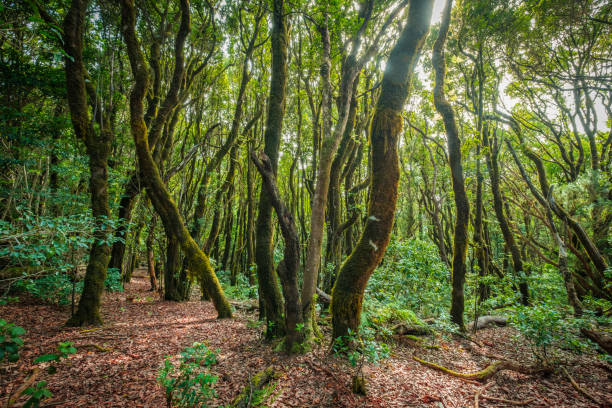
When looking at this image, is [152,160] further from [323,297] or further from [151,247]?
[323,297]

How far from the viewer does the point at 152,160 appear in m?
7.30

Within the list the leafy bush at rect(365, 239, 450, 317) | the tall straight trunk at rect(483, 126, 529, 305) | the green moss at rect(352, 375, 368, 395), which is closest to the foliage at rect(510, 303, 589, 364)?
the green moss at rect(352, 375, 368, 395)

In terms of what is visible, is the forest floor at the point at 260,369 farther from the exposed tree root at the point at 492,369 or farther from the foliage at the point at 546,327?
the foliage at the point at 546,327

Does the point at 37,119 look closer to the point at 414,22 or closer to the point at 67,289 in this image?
the point at 67,289

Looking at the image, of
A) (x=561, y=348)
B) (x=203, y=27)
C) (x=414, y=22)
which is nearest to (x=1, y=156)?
(x=203, y=27)

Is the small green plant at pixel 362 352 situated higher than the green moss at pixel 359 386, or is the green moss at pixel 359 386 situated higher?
the small green plant at pixel 362 352

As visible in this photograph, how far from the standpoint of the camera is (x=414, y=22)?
508cm

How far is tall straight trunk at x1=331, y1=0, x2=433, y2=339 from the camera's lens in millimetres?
4934

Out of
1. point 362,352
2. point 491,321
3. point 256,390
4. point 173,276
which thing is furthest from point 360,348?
point 173,276

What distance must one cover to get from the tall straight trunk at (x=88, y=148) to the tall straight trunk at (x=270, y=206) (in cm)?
369

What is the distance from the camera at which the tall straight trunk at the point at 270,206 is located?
18.9 ft

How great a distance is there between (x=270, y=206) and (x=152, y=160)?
4.06 m

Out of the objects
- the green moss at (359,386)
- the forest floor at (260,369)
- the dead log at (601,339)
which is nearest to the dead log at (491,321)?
the forest floor at (260,369)

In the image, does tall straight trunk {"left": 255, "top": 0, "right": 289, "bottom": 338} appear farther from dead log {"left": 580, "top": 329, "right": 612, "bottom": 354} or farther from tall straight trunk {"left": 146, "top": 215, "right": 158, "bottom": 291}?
dead log {"left": 580, "top": 329, "right": 612, "bottom": 354}
